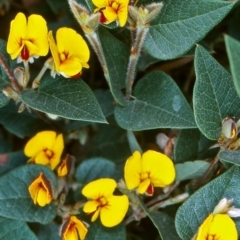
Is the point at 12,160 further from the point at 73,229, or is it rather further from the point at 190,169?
the point at 190,169

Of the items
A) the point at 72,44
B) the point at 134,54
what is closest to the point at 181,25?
the point at 134,54

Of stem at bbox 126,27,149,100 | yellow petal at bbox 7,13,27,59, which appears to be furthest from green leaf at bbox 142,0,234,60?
yellow petal at bbox 7,13,27,59

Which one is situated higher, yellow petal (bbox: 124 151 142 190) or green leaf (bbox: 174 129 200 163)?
yellow petal (bbox: 124 151 142 190)

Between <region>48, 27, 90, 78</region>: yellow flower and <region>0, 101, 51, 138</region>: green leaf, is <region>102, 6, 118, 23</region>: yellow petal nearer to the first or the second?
<region>48, 27, 90, 78</region>: yellow flower

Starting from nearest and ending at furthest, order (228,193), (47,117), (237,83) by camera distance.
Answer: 1. (237,83)
2. (228,193)
3. (47,117)

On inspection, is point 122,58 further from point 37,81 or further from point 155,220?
point 155,220

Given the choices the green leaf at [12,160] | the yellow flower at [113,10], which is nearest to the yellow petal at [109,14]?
the yellow flower at [113,10]

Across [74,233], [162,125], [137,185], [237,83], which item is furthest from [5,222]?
[237,83]
